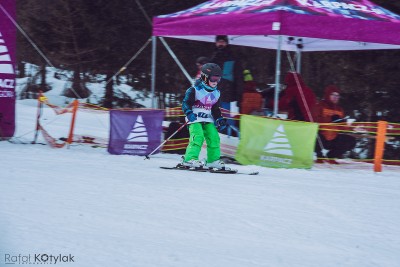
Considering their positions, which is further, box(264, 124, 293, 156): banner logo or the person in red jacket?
the person in red jacket

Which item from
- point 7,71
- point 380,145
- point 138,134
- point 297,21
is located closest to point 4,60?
point 7,71

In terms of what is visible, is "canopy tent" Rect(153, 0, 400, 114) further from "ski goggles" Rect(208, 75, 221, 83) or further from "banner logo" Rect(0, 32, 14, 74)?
"banner logo" Rect(0, 32, 14, 74)

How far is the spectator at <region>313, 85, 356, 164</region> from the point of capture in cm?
1048

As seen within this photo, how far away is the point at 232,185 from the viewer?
7562mm

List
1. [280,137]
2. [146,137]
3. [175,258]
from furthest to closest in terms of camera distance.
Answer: [146,137], [280,137], [175,258]

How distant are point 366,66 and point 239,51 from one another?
15.8 ft

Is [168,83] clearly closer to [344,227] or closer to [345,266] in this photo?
[344,227]

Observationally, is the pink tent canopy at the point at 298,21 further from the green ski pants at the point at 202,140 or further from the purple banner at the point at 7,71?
the purple banner at the point at 7,71

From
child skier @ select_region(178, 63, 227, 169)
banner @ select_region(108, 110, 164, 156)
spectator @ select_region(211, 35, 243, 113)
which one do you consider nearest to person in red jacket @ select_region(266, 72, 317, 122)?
spectator @ select_region(211, 35, 243, 113)

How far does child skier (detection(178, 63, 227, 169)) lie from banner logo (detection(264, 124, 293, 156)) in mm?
1254

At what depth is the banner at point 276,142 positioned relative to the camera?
31.3 feet

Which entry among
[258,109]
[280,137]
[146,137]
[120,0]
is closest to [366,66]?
[258,109]

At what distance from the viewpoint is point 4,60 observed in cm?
1138

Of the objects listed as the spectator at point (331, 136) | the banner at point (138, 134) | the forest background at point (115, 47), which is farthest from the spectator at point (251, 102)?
the forest background at point (115, 47)
